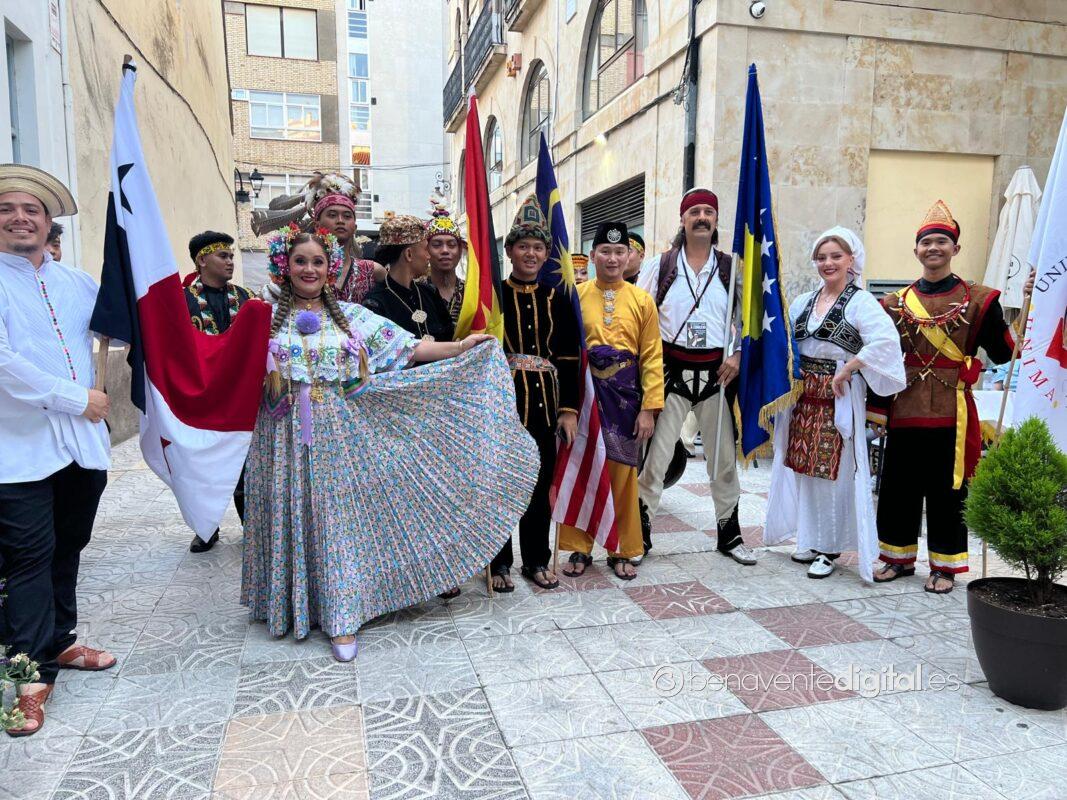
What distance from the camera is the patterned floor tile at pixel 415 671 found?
267 cm

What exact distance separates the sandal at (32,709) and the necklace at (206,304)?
2.21m

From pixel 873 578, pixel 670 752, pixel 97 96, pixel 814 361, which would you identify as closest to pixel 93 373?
pixel 670 752

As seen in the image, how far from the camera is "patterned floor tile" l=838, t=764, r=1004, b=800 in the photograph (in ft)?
6.88

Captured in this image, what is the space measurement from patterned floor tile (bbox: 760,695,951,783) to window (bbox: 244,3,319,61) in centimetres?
3044

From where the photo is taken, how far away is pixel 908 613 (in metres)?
3.45

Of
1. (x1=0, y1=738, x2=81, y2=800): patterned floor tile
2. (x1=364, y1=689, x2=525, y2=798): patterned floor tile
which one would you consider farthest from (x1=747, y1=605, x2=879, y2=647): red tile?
(x1=0, y1=738, x2=81, y2=800): patterned floor tile

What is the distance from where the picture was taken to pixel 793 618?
133 inches

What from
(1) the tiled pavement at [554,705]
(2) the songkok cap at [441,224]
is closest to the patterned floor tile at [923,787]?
(1) the tiled pavement at [554,705]

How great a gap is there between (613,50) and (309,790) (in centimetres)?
1058

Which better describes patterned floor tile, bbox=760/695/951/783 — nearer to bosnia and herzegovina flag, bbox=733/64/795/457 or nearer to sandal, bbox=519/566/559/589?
sandal, bbox=519/566/559/589

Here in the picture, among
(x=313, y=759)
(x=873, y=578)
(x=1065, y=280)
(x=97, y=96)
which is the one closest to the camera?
(x=313, y=759)

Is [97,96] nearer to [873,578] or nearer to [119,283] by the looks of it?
[119,283]

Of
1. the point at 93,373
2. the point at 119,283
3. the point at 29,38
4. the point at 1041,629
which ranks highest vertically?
the point at 29,38

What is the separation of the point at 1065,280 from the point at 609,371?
2095 mm
